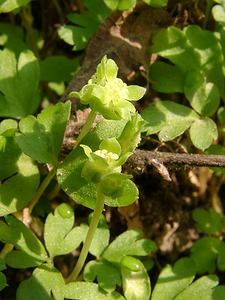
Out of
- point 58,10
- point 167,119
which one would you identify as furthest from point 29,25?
point 167,119

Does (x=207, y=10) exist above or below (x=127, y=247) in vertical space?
above

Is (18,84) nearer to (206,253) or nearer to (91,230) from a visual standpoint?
(91,230)

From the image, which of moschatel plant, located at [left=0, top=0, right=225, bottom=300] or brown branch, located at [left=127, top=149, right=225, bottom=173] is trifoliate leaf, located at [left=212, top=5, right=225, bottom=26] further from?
brown branch, located at [left=127, top=149, right=225, bottom=173]

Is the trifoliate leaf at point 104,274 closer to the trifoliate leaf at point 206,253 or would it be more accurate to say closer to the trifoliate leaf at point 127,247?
→ the trifoliate leaf at point 127,247

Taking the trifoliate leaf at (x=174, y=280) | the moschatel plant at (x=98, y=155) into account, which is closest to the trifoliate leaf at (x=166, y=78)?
the moschatel plant at (x=98, y=155)

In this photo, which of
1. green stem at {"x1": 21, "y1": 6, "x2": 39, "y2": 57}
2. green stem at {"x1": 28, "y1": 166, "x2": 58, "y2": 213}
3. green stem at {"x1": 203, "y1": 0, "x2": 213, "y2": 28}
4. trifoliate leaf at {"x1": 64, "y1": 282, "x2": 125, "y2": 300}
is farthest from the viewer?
green stem at {"x1": 21, "y1": 6, "x2": 39, "y2": 57}

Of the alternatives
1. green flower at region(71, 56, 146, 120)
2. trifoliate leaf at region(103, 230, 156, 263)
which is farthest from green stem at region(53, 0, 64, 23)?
trifoliate leaf at region(103, 230, 156, 263)
